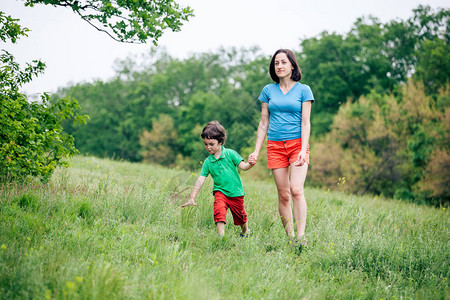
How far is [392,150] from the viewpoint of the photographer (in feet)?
76.6

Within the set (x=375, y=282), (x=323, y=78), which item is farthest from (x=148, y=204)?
(x=323, y=78)

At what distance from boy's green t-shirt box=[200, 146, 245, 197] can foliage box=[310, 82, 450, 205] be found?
18196 mm

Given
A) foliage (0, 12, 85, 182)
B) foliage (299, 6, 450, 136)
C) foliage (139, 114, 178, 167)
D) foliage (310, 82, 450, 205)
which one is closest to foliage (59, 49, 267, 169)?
foliage (139, 114, 178, 167)

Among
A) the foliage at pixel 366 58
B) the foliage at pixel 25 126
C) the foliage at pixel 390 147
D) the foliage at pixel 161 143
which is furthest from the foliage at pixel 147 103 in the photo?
the foliage at pixel 25 126

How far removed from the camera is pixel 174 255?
309 cm

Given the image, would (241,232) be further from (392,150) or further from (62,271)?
(392,150)

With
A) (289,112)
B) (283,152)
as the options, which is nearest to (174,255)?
(283,152)

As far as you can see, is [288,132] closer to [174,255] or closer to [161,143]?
[174,255]

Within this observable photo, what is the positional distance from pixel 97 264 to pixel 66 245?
20.4 inches

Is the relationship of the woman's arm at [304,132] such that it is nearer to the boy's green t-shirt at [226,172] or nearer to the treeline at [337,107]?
the boy's green t-shirt at [226,172]

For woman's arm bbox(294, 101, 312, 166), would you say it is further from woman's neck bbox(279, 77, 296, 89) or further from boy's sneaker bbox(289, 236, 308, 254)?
boy's sneaker bbox(289, 236, 308, 254)

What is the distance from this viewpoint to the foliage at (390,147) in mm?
19734

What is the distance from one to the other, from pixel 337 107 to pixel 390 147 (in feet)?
24.7

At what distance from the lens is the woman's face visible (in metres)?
4.14
